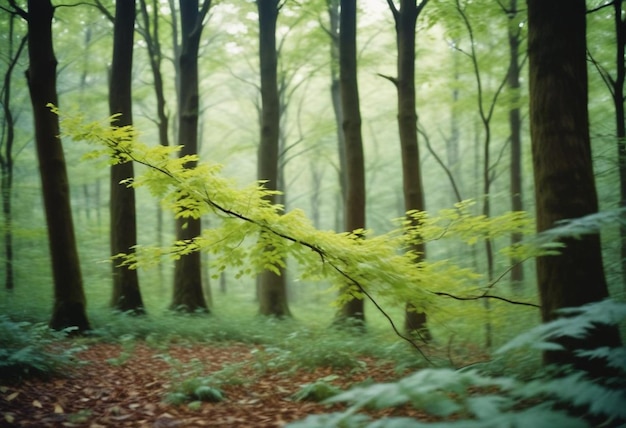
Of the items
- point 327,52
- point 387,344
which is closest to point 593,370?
point 387,344

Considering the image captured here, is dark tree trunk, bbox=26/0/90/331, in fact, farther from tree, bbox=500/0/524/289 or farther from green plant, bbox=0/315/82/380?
tree, bbox=500/0/524/289

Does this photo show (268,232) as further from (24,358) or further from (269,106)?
(269,106)

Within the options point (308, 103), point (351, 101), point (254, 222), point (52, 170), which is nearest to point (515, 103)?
point (351, 101)

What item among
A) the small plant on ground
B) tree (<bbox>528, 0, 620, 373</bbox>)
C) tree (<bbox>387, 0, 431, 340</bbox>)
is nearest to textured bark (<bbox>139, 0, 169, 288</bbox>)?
tree (<bbox>387, 0, 431, 340</bbox>)

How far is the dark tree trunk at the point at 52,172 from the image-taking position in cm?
643

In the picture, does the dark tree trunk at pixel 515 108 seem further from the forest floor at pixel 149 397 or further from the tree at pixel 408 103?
the forest floor at pixel 149 397

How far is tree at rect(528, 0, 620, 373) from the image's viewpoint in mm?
3250

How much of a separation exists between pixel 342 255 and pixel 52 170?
5675mm

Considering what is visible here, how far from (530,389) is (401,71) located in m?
7.09

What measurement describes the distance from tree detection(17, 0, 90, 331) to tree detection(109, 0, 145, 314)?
5.34ft

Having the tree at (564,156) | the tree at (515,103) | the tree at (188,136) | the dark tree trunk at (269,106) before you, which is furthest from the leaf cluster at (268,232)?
the dark tree trunk at (269,106)

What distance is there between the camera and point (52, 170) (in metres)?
6.59

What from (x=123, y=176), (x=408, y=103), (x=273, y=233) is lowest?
(x=273, y=233)

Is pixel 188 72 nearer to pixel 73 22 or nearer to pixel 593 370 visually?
pixel 73 22
